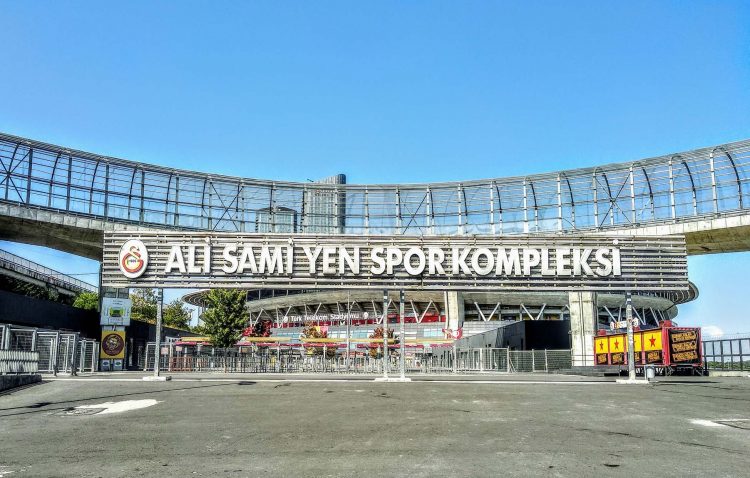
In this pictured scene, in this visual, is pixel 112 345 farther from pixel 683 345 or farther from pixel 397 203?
pixel 683 345

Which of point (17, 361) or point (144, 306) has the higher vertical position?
point (144, 306)

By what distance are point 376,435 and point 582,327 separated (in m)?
43.5

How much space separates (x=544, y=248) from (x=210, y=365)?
29.4 m

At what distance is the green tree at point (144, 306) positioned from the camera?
108419 millimetres

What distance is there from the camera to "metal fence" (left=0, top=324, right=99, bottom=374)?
86.8 feet

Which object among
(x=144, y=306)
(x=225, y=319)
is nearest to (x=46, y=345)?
(x=225, y=319)

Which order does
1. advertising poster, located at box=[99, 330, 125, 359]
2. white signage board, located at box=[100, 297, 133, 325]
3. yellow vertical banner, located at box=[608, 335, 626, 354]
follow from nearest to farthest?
yellow vertical banner, located at box=[608, 335, 626, 354]
advertising poster, located at box=[99, 330, 125, 359]
white signage board, located at box=[100, 297, 133, 325]

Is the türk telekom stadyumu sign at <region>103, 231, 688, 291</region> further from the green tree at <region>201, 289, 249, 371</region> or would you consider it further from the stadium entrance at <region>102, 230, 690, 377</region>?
the green tree at <region>201, 289, 249, 371</region>

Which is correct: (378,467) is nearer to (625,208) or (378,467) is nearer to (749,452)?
(749,452)

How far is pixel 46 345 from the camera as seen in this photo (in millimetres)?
33594

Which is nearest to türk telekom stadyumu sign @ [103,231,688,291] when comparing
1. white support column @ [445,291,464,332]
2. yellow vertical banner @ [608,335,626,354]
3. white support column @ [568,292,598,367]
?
yellow vertical banner @ [608,335,626,354]

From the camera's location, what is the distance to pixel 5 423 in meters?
14.9

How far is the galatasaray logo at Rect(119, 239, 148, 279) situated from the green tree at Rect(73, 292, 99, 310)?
227 ft

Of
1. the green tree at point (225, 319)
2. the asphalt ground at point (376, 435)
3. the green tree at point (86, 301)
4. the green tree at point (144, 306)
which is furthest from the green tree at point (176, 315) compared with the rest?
the asphalt ground at point (376, 435)
